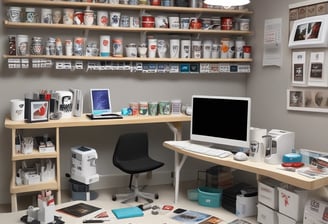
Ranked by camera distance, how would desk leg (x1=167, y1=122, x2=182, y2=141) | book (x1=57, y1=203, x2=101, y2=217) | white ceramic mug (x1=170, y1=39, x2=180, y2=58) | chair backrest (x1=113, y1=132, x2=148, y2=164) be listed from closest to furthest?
book (x1=57, y1=203, x2=101, y2=217)
chair backrest (x1=113, y1=132, x2=148, y2=164)
desk leg (x1=167, y1=122, x2=182, y2=141)
white ceramic mug (x1=170, y1=39, x2=180, y2=58)

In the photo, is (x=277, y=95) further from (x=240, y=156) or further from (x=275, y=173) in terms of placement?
(x=275, y=173)

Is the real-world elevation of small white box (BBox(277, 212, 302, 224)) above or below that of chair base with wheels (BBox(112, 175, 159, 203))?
above

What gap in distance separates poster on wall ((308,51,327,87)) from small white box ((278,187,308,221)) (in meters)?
1.06

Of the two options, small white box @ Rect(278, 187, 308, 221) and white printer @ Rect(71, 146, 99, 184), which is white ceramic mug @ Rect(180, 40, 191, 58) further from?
small white box @ Rect(278, 187, 308, 221)

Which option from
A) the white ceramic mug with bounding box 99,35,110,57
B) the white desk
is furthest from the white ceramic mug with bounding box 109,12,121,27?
the white desk

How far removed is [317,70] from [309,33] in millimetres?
345

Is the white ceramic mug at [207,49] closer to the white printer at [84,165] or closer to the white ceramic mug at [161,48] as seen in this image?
the white ceramic mug at [161,48]

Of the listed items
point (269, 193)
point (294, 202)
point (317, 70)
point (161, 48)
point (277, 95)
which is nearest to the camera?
point (294, 202)

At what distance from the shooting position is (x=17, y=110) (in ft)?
12.1

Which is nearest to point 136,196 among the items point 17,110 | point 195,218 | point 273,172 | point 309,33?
point 195,218

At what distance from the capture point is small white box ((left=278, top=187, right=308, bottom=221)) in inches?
119

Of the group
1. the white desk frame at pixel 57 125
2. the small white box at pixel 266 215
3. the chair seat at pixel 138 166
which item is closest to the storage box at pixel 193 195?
the chair seat at pixel 138 166

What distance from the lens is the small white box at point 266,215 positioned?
3.24 metres

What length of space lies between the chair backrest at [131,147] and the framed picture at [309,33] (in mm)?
1741
